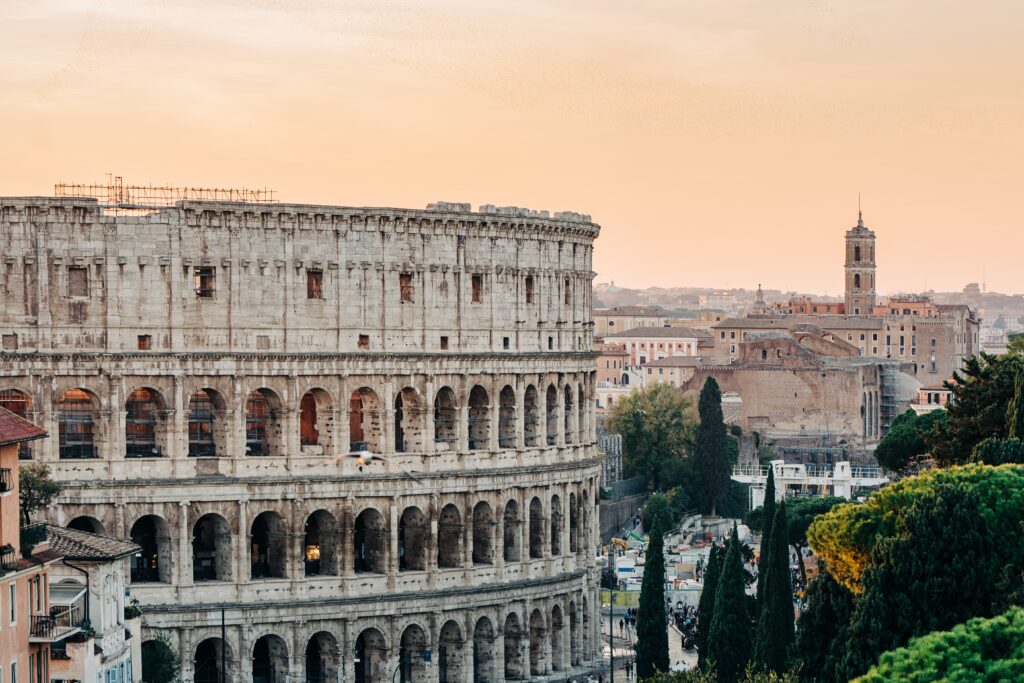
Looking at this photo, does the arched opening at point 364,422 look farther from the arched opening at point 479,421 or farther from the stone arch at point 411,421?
the arched opening at point 479,421

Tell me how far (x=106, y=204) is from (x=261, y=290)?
581 cm

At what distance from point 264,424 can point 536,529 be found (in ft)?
37.0

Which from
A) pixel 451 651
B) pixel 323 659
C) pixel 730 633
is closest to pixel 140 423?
pixel 323 659

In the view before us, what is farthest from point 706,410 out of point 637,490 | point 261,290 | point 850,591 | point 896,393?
point 850,591

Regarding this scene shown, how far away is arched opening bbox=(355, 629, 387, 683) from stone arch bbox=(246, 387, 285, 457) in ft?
22.6

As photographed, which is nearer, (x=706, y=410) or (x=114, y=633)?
(x=114, y=633)

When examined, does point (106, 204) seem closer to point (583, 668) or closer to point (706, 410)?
point (583, 668)

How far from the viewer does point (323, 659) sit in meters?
78.8

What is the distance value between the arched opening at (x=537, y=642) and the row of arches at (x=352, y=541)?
7.36 ft

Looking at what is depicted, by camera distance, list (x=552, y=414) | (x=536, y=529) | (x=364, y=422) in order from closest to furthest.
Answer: (x=364, y=422), (x=536, y=529), (x=552, y=414)

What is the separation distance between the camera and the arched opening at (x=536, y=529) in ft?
278

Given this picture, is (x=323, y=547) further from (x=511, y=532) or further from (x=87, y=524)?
(x=87, y=524)

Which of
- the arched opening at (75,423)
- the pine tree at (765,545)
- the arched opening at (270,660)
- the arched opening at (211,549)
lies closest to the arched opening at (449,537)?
the arched opening at (270,660)

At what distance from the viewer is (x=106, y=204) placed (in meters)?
78.1
